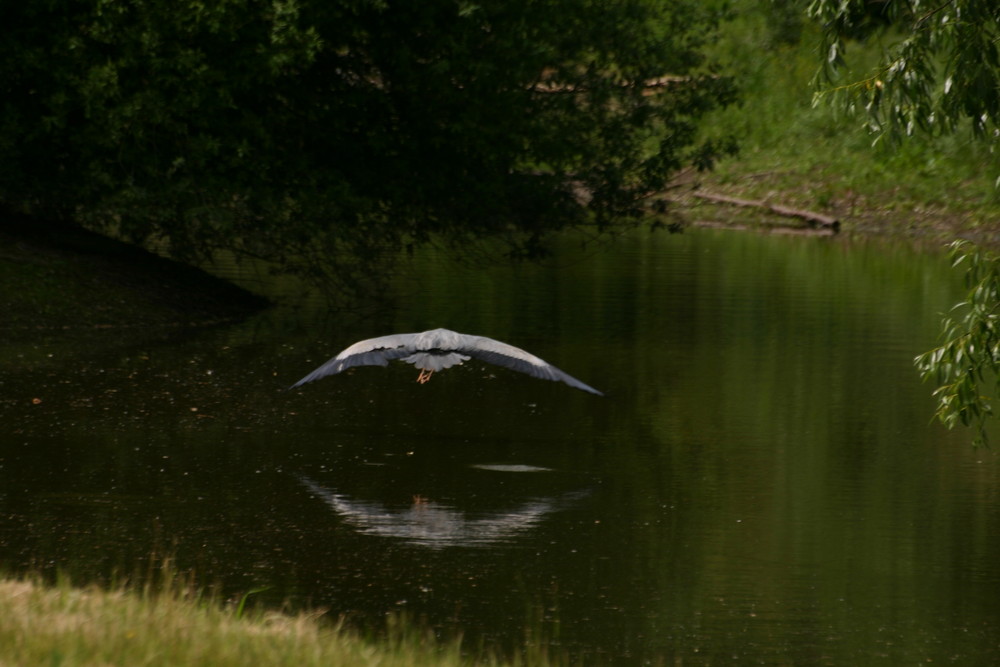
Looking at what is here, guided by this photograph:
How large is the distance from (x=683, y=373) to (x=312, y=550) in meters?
8.73

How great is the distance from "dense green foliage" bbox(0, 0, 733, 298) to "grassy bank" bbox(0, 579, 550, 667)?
12613 millimetres

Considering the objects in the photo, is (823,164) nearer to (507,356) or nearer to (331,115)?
(331,115)

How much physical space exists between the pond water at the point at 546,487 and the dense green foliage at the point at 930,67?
2904 millimetres

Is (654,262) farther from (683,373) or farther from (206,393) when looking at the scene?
(206,393)

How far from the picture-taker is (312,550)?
1036cm

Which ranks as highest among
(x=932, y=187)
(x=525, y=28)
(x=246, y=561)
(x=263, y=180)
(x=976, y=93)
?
(x=932, y=187)

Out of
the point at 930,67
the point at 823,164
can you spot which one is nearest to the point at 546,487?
the point at 930,67

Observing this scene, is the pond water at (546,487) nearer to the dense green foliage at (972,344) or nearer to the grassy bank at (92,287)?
the grassy bank at (92,287)

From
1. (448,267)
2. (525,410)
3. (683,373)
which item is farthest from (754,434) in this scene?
(448,267)

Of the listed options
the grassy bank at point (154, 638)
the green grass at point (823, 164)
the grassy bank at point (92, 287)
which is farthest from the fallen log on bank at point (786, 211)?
the grassy bank at point (154, 638)

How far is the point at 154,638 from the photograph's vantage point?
6.55 meters

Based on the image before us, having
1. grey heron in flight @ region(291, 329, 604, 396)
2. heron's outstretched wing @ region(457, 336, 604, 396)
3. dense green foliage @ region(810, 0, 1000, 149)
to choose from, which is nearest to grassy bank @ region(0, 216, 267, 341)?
grey heron in flight @ region(291, 329, 604, 396)

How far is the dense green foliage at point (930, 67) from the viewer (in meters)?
10.3

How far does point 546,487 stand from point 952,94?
4232 mm
